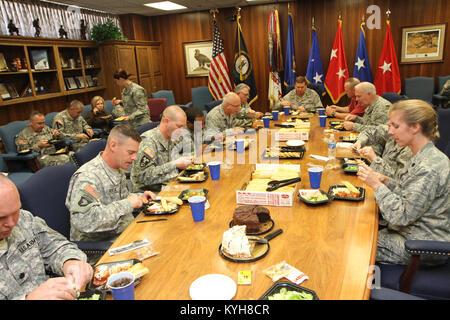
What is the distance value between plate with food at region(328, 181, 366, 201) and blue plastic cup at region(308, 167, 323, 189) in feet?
0.28

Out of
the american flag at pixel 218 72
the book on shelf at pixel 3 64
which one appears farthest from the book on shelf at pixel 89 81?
the american flag at pixel 218 72

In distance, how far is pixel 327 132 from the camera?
11.7ft

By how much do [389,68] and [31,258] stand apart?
684 centimetres

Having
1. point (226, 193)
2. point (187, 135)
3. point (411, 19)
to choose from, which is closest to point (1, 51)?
point (187, 135)

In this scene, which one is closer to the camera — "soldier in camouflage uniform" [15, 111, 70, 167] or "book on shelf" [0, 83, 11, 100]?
"soldier in camouflage uniform" [15, 111, 70, 167]

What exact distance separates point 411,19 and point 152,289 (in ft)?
23.9

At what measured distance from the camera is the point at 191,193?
207 centimetres

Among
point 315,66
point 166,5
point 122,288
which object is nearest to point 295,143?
point 122,288

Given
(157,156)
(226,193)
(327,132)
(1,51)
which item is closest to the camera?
(226,193)

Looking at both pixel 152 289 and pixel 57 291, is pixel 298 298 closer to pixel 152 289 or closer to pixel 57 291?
pixel 152 289

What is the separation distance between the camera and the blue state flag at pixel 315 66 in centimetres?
690

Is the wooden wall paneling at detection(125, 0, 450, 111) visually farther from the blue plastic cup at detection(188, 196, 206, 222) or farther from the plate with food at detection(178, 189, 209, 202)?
the blue plastic cup at detection(188, 196, 206, 222)

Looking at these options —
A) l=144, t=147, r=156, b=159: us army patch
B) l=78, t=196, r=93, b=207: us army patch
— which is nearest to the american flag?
l=144, t=147, r=156, b=159: us army patch

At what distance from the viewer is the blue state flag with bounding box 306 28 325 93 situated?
6898 millimetres
